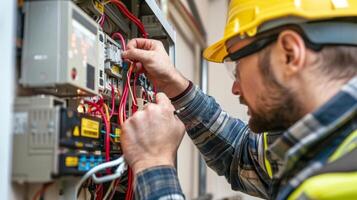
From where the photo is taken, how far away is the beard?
82 cm

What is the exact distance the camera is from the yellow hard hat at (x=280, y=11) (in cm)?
79

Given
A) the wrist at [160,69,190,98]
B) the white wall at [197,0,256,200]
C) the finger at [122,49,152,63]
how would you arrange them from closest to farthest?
1. the finger at [122,49,152,63]
2. the wrist at [160,69,190,98]
3. the white wall at [197,0,256,200]

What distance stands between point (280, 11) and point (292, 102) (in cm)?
19

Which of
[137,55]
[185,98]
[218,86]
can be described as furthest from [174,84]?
[218,86]

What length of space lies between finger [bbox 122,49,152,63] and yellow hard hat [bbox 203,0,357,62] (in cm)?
23

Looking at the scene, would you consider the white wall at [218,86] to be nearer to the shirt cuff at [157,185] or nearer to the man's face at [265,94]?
the man's face at [265,94]

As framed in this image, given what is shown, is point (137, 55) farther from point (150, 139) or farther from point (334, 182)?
point (334, 182)

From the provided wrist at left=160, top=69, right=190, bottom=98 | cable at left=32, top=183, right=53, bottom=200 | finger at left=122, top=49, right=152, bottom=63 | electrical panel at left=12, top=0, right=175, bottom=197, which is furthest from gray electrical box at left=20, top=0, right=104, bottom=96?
wrist at left=160, top=69, right=190, bottom=98

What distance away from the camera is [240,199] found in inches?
115

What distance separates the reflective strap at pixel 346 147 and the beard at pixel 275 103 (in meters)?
0.12

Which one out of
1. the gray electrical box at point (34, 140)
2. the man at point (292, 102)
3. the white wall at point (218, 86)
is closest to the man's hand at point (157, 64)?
the man at point (292, 102)

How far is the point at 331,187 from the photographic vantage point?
626 mm

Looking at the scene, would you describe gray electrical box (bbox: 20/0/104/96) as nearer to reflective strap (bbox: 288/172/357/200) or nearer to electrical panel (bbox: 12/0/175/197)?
electrical panel (bbox: 12/0/175/197)

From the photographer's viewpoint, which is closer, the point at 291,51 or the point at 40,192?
the point at 40,192
